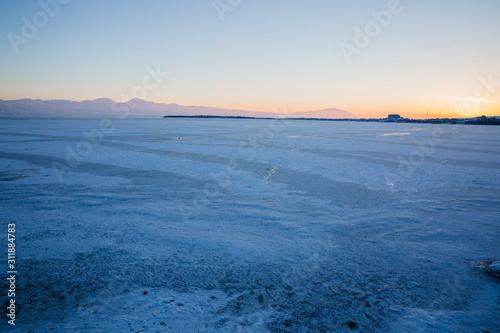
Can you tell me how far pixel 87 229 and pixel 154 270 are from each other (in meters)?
1.55

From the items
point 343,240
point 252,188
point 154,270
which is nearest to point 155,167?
point 252,188

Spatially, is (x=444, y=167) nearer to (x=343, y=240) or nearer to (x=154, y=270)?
(x=343, y=240)

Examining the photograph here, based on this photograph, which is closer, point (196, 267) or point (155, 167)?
point (196, 267)

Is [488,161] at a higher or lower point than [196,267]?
higher

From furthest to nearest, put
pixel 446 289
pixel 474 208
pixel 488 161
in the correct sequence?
pixel 488 161, pixel 474 208, pixel 446 289

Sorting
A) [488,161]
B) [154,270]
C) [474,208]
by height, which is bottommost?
[154,270]

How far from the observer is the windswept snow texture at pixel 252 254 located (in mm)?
2074

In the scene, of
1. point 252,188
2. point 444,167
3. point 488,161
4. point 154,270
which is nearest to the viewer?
point 154,270

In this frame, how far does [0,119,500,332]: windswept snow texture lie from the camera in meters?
2.07

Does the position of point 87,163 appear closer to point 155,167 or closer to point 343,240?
point 155,167

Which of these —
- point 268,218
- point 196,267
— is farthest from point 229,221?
point 196,267

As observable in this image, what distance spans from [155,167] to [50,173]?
2.54 metres

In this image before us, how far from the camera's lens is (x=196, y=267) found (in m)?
2.75

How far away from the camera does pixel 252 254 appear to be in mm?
3010
